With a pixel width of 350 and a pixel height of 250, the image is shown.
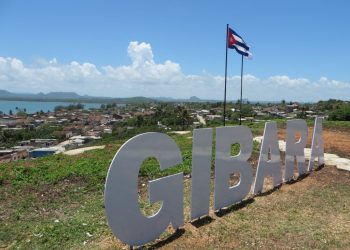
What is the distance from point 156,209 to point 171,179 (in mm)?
1549

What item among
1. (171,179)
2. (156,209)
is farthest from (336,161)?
(171,179)

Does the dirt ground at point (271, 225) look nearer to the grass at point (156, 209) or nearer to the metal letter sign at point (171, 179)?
the grass at point (156, 209)

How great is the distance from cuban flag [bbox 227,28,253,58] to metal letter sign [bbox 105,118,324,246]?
5076mm

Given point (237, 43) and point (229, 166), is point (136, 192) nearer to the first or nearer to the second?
point (229, 166)

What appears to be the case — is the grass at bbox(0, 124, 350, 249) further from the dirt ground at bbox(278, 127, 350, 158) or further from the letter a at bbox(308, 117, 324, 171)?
the dirt ground at bbox(278, 127, 350, 158)

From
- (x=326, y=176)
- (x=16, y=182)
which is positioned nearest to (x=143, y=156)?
(x=16, y=182)

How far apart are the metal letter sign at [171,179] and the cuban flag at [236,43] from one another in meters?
5.08

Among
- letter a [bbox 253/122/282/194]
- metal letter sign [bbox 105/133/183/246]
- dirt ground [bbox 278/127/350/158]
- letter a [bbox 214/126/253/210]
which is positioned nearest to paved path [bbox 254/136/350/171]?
dirt ground [bbox 278/127/350/158]

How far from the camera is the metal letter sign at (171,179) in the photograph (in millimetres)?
5242

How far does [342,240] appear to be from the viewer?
235 inches

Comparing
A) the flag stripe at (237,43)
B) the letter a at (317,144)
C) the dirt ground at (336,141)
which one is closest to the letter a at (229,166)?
the letter a at (317,144)

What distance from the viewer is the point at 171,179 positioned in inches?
235

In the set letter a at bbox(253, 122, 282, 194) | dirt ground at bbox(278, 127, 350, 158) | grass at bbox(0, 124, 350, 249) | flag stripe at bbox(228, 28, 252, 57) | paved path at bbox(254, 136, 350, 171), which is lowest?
grass at bbox(0, 124, 350, 249)

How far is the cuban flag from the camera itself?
1304cm
